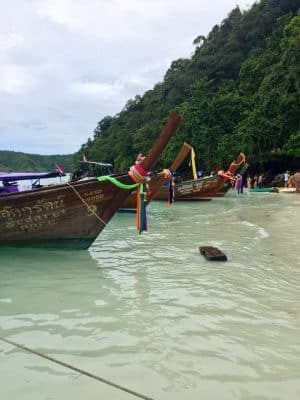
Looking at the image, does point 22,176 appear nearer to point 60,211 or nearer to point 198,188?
point 60,211

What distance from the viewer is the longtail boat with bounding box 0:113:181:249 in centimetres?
777

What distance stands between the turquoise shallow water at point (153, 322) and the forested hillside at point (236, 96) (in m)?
24.8

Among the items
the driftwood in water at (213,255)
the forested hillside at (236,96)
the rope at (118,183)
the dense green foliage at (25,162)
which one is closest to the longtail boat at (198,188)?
the forested hillside at (236,96)

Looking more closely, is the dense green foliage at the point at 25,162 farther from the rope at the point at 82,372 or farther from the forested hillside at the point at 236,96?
the rope at the point at 82,372

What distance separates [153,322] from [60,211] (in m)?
3.96

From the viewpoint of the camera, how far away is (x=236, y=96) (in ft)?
133

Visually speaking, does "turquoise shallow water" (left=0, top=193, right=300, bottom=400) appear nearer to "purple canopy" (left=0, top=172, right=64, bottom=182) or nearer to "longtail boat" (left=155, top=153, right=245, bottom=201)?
"purple canopy" (left=0, top=172, right=64, bottom=182)

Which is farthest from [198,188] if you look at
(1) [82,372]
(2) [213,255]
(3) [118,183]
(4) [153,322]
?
(1) [82,372]

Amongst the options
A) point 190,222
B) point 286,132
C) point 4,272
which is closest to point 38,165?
point 286,132

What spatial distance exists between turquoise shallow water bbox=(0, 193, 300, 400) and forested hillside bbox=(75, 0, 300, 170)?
2483 centimetres

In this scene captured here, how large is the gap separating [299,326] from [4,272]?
4.18m

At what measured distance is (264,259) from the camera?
296 inches


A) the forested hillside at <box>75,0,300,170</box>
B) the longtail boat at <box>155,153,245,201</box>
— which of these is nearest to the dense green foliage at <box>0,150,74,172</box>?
the forested hillside at <box>75,0,300,170</box>

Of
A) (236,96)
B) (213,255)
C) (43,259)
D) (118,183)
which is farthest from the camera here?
(236,96)
